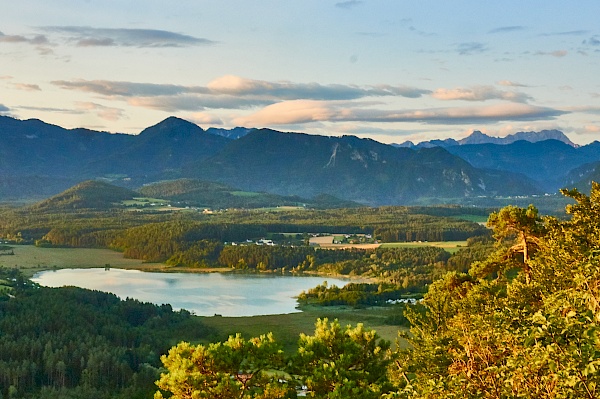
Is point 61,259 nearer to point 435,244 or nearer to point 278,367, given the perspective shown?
point 435,244

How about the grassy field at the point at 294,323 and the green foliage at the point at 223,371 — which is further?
the grassy field at the point at 294,323

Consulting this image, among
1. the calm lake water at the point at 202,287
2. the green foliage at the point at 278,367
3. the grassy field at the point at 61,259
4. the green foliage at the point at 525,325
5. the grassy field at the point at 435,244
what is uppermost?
the green foliage at the point at 525,325

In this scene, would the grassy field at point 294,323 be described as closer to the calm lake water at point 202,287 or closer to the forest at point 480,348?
the calm lake water at point 202,287

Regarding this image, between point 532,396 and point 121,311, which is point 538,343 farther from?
point 121,311

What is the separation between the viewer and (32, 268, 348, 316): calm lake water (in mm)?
102188

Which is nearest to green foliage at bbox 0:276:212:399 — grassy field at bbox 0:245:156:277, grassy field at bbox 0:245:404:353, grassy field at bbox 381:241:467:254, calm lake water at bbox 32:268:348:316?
grassy field at bbox 0:245:404:353

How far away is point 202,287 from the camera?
124m

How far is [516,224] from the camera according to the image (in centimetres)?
3278

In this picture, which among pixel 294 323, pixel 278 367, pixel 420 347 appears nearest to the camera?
pixel 278 367

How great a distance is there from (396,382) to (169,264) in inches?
5441

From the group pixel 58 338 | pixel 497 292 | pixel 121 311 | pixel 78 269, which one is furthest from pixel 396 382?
pixel 78 269

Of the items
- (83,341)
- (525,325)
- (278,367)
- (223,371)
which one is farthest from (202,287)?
(525,325)

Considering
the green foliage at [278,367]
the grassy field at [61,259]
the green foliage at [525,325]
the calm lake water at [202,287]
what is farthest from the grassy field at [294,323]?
the grassy field at [61,259]

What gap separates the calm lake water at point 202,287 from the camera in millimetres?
102188
